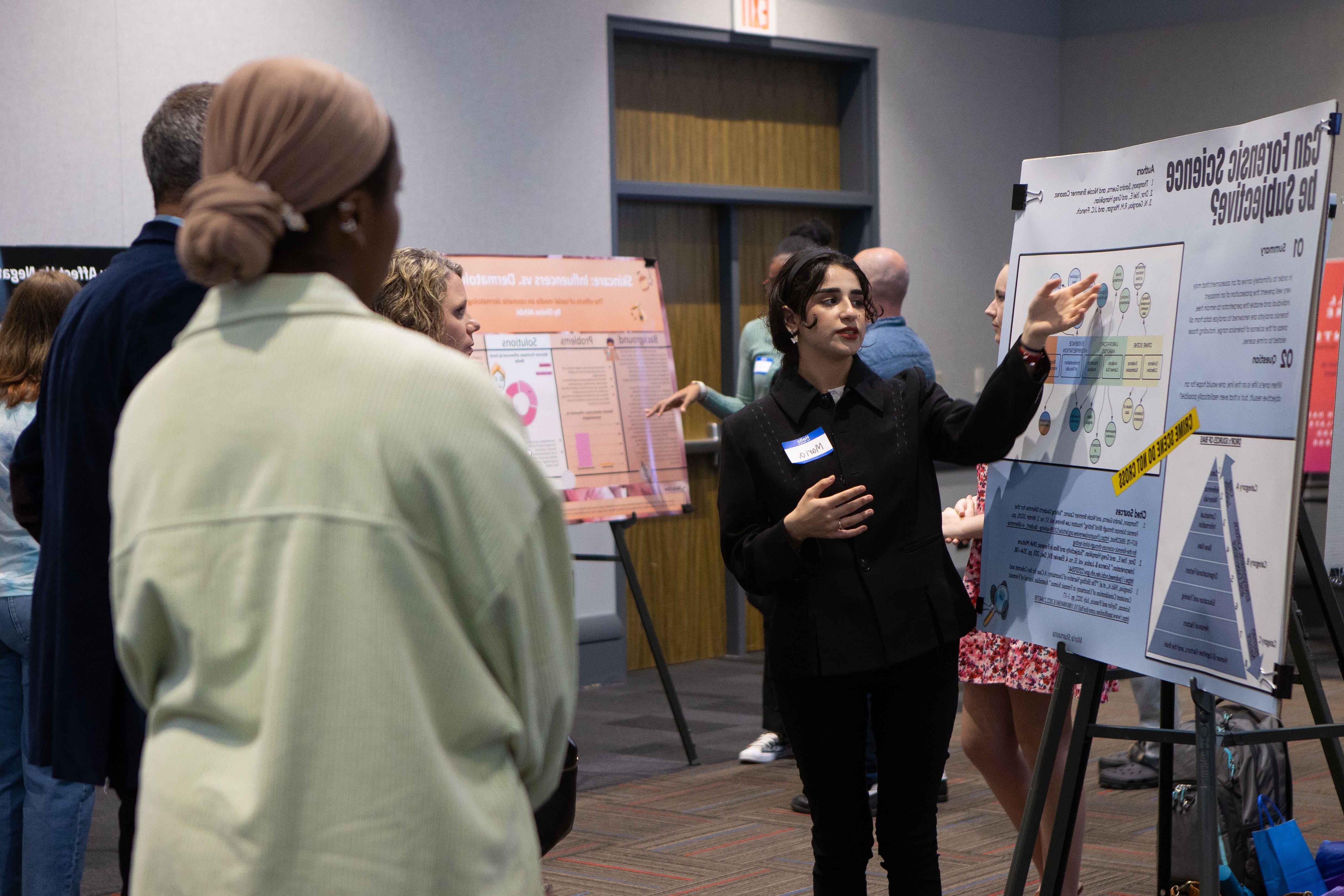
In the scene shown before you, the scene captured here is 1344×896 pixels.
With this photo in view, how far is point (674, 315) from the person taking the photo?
6473 millimetres

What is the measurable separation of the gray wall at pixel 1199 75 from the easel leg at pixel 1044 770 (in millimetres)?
5088

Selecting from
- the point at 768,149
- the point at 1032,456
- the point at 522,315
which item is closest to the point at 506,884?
the point at 1032,456

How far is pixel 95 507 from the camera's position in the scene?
175cm

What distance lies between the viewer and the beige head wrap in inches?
41.4

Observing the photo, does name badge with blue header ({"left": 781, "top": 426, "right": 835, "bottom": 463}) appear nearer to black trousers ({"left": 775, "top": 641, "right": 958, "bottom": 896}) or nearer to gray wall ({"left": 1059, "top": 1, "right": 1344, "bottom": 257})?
black trousers ({"left": 775, "top": 641, "right": 958, "bottom": 896})

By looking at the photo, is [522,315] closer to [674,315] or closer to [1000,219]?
[674,315]

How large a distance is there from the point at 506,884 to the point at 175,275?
1.03 meters

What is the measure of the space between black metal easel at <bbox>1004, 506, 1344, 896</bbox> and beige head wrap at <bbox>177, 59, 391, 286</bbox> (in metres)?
1.43

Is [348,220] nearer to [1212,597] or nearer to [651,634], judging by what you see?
[1212,597]

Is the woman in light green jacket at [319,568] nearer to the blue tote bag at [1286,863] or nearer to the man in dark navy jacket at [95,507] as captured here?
the man in dark navy jacket at [95,507]

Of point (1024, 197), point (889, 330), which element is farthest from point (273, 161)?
point (889, 330)

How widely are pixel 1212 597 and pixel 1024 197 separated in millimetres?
855

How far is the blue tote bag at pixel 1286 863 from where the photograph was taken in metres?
2.78

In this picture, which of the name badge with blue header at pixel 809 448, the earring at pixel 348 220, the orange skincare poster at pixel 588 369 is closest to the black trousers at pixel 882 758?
the name badge with blue header at pixel 809 448
